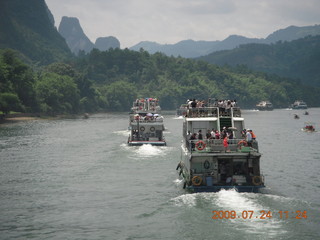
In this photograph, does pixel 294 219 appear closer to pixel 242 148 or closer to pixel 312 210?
pixel 312 210

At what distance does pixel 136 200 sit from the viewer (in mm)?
33094

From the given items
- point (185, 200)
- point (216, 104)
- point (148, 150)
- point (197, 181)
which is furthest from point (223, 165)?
point (148, 150)

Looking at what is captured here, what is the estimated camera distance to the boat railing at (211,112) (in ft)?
123

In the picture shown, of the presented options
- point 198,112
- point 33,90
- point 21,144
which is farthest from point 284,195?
point 33,90

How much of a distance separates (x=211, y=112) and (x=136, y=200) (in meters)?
10.3

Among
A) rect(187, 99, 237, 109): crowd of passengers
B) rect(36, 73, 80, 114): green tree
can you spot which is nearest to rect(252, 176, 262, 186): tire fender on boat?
rect(187, 99, 237, 109): crowd of passengers

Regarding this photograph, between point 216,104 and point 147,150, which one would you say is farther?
point 147,150

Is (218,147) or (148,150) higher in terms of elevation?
(218,147)

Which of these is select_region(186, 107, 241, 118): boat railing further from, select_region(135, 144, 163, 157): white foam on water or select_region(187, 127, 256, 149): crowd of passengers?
select_region(135, 144, 163, 157): white foam on water

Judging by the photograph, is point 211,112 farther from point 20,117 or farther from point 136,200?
point 20,117

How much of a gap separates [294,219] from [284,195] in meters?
7.54

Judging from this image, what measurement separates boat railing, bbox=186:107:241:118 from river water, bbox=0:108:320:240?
21.0 feet

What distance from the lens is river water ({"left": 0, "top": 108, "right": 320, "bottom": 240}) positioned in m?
26.0

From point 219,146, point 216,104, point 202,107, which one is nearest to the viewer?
point 219,146
